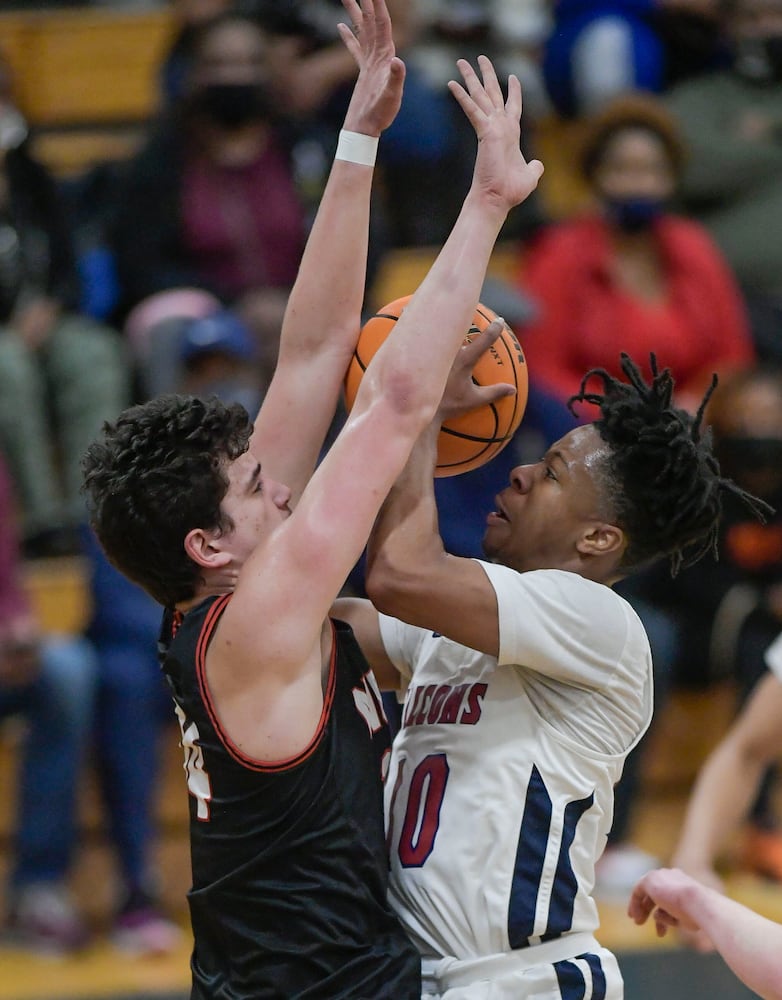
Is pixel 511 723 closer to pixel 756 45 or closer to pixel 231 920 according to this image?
pixel 231 920

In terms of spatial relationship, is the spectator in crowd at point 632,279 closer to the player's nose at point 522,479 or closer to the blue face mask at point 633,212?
the blue face mask at point 633,212

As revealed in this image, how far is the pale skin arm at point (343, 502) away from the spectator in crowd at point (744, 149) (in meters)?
4.86

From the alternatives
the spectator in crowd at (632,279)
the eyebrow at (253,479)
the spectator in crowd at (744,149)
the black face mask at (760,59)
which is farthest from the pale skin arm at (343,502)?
the black face mask at (760,59)

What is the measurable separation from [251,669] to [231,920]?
47cm

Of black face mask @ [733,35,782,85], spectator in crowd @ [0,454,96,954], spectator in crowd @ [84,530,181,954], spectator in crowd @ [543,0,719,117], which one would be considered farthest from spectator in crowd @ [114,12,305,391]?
black face mask @ [733,35,782,85]

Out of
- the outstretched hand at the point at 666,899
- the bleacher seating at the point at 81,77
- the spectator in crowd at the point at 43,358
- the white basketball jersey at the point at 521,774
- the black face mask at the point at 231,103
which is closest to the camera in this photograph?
the white basketball jersey at the point at 521,774

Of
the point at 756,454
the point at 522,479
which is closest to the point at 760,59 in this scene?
the point at 756,454

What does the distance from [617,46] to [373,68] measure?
16.2 feet

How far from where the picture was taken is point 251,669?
2629mm

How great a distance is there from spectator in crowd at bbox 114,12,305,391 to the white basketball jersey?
149 inches

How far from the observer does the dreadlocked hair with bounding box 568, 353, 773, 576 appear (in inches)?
115

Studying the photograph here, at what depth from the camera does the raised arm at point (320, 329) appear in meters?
3.05

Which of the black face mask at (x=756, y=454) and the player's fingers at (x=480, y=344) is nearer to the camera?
the player's fingers at (x=480, y=344)

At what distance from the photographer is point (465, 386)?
290cm
